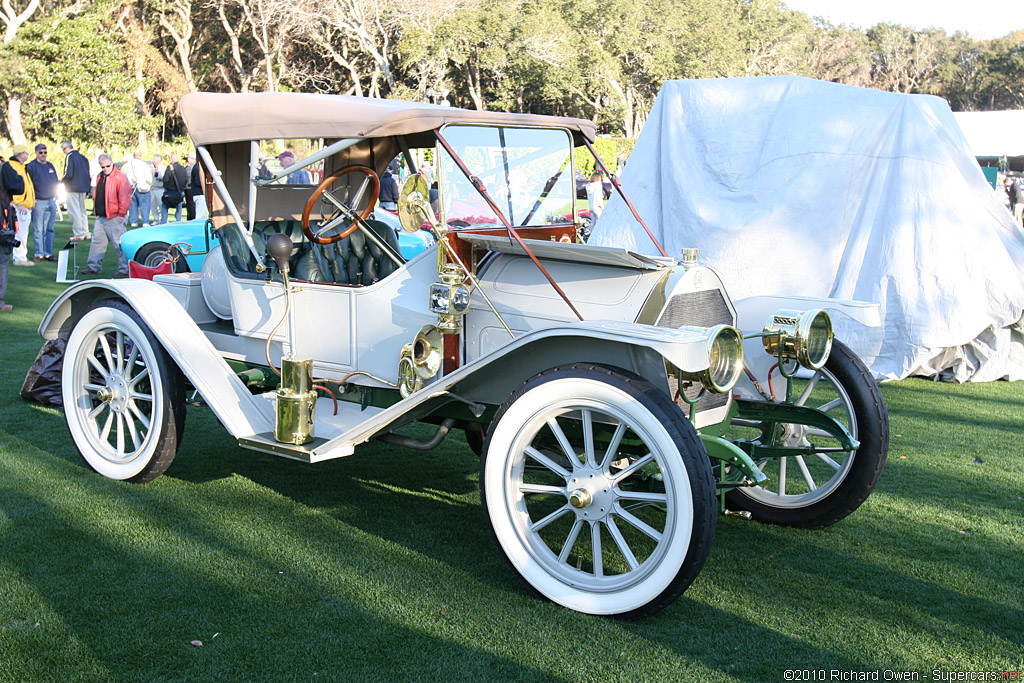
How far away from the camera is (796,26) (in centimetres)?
6525

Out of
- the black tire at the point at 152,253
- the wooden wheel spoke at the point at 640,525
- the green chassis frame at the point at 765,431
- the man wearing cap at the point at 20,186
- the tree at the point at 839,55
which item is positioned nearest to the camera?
the wooden wheel spoke at the point at 640,525

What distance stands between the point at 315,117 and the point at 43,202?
40.5ft

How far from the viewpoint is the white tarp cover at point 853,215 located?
26.4 ft

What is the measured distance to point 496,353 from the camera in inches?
144

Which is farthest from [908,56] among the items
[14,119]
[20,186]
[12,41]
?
[20,186]

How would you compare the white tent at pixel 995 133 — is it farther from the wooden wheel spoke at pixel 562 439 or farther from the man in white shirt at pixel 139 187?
the wooden wheel spoke at pixel 562 439

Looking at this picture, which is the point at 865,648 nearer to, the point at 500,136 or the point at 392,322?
the point at 392,322

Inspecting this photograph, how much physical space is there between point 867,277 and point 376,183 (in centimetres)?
519

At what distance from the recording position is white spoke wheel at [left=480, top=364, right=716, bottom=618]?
3227mm

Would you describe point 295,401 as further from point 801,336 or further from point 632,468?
point 801,336

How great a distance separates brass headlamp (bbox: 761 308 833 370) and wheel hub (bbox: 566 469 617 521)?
1.03 m

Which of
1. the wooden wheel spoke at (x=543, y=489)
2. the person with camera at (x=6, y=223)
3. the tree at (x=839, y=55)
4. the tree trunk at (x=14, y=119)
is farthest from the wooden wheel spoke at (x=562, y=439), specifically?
the tree at (x=839, y=55)

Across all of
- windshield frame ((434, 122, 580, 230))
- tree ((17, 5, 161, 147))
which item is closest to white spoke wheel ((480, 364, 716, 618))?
windshield frame ((434, 122, 580, 230))

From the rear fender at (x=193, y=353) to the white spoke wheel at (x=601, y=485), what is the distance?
4.85 ft
